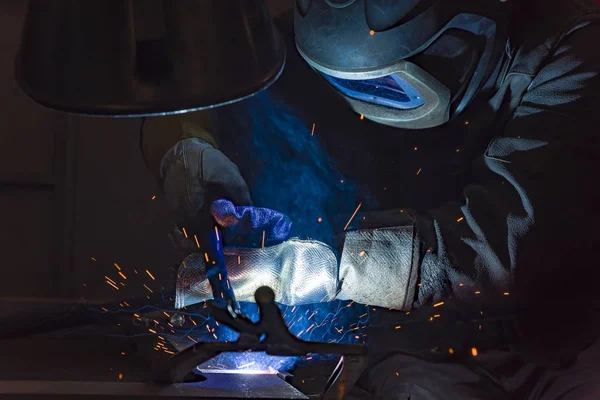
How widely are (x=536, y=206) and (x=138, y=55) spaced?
0.89m

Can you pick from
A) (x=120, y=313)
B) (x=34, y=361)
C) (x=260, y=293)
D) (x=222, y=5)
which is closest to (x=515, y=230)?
(x=260, y=293)

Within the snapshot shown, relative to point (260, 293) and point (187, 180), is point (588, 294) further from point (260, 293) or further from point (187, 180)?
point (187, 180)

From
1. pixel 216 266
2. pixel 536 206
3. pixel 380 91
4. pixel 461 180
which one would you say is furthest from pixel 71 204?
pixel 536 206

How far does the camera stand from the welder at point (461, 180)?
3.64 feet

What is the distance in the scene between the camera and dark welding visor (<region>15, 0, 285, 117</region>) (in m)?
0.48

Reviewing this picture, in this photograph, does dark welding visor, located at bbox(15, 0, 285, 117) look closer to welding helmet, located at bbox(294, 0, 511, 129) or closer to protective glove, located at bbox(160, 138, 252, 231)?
welding helmet, located at bbox(294, 0, 511, 129)

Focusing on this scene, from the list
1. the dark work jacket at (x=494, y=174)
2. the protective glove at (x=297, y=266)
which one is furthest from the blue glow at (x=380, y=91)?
the protective glove at (x=297, y=266)

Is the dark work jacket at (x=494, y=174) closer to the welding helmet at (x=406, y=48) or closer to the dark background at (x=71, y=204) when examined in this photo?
the welding helmet at (x=406, y=48)

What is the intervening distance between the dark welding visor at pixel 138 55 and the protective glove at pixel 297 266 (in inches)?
28.4

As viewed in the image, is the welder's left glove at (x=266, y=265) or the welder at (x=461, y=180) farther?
the welder's left glove at (x=266, y=265)

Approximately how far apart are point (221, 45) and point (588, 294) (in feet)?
3.51

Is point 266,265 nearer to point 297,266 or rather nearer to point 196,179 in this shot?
point 297,266

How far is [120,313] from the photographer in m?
1.42

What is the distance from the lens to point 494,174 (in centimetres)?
125
